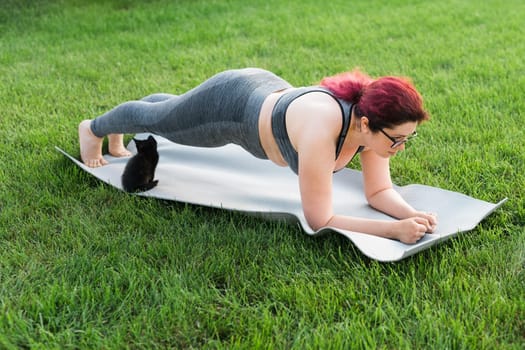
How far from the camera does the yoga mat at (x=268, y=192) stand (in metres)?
2.71

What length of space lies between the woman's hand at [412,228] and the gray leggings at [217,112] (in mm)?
782

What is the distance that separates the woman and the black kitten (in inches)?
4.1

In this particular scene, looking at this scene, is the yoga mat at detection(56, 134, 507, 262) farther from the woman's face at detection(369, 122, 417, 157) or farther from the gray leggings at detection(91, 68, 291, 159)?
the woman's face at detection(369, 122, 417, 157)

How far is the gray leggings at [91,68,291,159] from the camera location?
9.96ft

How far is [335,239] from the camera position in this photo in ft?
9.14

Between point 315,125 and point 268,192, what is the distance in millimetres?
805

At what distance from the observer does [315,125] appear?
8.80 ft

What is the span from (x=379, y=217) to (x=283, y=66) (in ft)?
9.16

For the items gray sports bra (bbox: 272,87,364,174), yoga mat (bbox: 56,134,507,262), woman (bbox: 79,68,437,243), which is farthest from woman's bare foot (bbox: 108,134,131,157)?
gray sports bra (bbox: 272,87,364,174)

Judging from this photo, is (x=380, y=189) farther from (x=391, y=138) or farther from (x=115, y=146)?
(x=115, y=146)

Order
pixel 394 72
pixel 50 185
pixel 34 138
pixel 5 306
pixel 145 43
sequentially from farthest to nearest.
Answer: pixel 145 43 < pixel 394 72 < pixel 34 138 < pixel 50 185 < pixel 5 306

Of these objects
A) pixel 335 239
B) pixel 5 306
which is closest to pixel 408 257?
pixel 335 239

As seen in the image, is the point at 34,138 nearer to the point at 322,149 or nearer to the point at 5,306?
the point at 5,306

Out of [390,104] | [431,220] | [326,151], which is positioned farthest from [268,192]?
[390,104]
